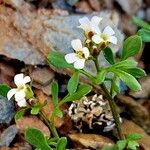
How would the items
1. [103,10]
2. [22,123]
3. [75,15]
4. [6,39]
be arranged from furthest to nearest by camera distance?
1. [103,10]
2. [75,15]
3. [6,39]
4. [22,123]

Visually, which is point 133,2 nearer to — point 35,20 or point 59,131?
point 35,20

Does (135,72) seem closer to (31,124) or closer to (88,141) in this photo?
(88,141)

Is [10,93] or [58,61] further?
[58,61]

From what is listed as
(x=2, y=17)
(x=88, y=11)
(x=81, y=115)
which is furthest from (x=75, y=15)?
(x=81, y=115)

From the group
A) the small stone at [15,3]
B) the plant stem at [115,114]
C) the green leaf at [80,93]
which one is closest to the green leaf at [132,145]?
the plant stem at [115,114]

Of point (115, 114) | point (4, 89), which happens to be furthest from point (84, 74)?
point (4, 89)

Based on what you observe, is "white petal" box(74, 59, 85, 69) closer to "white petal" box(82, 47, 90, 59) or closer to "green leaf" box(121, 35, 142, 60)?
"white petal" box(82, 47, 90, 59)
